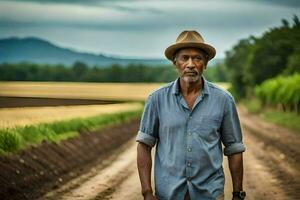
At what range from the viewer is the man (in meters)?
4.90

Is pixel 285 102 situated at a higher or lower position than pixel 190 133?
lower

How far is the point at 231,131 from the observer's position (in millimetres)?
5098

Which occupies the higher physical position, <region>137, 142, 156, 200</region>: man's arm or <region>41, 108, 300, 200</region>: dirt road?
<region>137, 142, 156, 200</region>: man's arm

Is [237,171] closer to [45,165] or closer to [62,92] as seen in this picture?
[45,165]

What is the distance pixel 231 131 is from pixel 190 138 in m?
0.36

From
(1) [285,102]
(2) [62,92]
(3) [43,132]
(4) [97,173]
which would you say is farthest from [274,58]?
(4) [97,173]

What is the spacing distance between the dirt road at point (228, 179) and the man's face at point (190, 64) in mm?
7434

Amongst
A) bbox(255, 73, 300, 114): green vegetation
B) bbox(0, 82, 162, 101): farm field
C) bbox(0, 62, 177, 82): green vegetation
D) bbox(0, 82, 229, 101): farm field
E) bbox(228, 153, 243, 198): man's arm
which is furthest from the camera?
bbox(0, 62, 177, 82): green vegetation

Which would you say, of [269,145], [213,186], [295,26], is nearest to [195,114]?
[213,186]

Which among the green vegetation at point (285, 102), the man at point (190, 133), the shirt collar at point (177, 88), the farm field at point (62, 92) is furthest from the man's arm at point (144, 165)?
the farm field at point (62, 92)

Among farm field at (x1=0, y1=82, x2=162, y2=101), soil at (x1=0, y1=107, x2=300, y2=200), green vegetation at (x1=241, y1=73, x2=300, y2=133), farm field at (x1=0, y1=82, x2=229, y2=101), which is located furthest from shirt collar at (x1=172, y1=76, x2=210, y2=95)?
farm field at (x1=0, y1=82, x2=162, y2=101)

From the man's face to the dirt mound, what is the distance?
7.59 meters

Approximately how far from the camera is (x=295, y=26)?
99.8 m

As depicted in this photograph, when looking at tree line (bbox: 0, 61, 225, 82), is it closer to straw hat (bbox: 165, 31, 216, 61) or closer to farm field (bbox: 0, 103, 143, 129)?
farm field (bbox: 0, 103, 143, 129)
